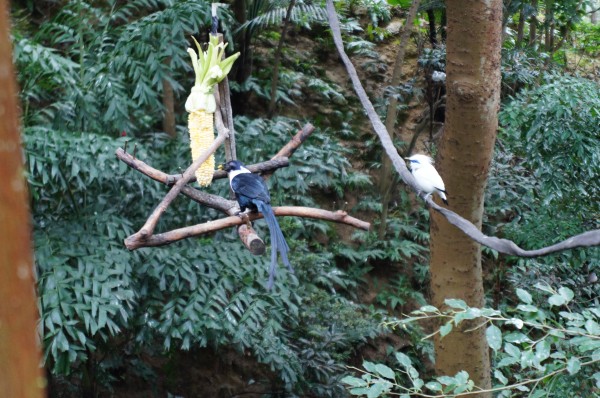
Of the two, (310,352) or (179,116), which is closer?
(310,352)

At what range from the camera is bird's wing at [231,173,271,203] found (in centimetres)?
233

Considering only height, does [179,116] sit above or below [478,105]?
below

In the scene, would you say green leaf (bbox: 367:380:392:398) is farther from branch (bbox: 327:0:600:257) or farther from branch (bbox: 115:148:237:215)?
branch (bbox: 115:148:237:215)

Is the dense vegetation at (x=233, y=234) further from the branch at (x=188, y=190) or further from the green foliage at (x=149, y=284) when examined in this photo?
the branch at (x=188, y=190)

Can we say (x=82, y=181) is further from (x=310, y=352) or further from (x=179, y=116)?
(x=179, y=116)

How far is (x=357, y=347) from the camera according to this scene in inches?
173

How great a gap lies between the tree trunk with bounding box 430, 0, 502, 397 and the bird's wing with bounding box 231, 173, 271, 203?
30.2 inches

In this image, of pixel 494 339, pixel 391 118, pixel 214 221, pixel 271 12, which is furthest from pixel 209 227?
pixel 391 118

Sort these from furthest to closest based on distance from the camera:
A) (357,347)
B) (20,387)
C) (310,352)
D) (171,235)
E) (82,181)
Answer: (357,347) < (310,352) < (82,181) < (171,235) < (20,387)

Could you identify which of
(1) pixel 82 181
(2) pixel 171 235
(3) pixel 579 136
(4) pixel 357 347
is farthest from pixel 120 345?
(3) pixel 579 136

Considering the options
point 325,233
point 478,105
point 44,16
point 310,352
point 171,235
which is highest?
point 44,16

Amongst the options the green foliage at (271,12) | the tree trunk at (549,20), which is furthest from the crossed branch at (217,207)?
the tree trunk at (549,20)

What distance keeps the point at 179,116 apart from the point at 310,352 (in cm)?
232

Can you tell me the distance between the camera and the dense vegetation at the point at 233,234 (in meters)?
3.18
